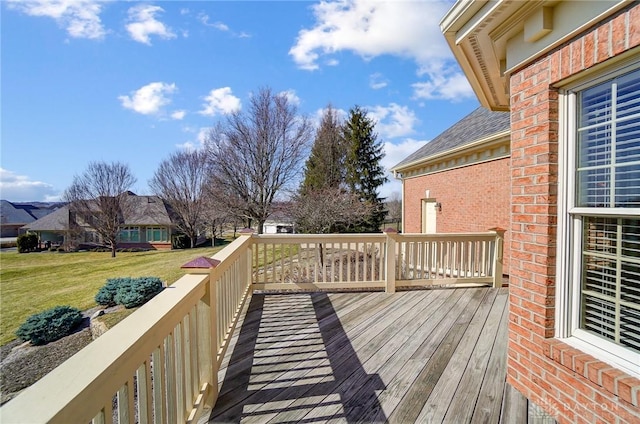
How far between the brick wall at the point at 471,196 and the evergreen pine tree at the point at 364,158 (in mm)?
9568

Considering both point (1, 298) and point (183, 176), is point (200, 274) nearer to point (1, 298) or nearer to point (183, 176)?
point (1, 298)

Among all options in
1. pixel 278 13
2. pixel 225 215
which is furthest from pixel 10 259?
pixel 278 13

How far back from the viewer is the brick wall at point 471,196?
275 inches

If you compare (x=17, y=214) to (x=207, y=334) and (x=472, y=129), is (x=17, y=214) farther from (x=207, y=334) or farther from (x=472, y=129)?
(x=472, y=129)

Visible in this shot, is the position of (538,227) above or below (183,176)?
below

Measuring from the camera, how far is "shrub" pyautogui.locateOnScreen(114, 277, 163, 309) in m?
8.57

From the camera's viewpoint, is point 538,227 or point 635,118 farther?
point 538,227

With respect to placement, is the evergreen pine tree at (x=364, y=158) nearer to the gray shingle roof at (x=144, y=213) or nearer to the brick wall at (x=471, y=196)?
the brick wall at (x=471, y=196)

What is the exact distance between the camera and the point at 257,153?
16.0 metres

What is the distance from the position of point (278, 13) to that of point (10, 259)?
29999 millimetres

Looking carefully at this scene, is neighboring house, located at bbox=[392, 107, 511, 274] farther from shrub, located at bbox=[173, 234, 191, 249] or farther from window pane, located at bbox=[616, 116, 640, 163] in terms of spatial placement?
shrub, located at bbox=[173, 234, 191, 249]

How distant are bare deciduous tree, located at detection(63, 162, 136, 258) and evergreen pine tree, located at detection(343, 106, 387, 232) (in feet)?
63.3

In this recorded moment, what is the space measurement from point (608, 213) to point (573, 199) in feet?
0.75

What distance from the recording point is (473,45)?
8.36 ft
